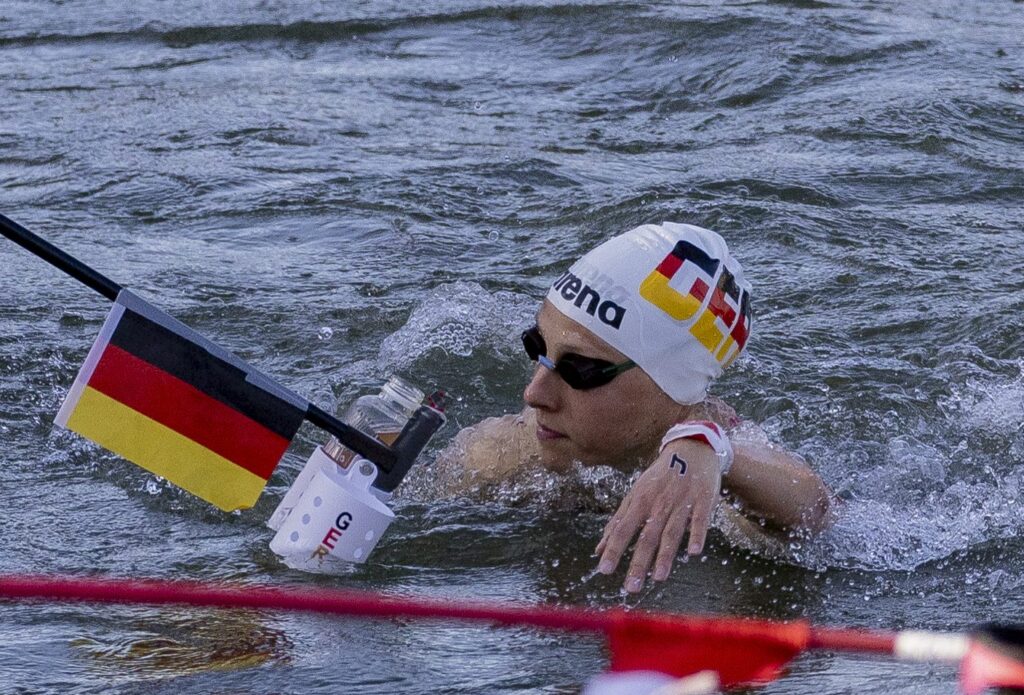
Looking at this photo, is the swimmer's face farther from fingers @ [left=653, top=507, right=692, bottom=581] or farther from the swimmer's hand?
fingers @ [left=653, top=507, right=692, bottom=581]

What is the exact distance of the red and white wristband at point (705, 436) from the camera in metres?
3.96

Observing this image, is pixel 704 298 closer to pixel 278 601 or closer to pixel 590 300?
pixel 590 300

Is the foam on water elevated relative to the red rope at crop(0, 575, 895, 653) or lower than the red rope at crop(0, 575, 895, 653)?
lower

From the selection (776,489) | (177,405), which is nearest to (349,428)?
(177,405)

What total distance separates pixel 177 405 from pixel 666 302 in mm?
Result: 1666

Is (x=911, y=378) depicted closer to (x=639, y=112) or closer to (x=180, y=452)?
(x=180, y=452)

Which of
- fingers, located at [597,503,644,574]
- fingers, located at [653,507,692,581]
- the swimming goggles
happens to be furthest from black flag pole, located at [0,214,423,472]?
the swimming goggles

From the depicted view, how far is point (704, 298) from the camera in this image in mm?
4859

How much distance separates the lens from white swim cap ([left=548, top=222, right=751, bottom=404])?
476 cm

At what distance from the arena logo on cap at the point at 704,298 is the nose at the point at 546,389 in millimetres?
391

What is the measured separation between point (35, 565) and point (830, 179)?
606 cm

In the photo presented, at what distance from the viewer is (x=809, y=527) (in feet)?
15.3

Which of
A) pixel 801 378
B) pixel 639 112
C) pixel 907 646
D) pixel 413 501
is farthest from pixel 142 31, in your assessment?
pixel 907 646

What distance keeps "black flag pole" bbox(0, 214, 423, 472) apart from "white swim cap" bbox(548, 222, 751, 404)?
3.24 feet
